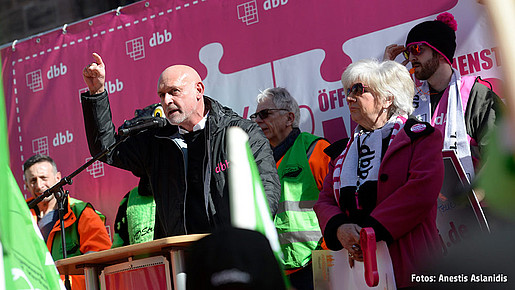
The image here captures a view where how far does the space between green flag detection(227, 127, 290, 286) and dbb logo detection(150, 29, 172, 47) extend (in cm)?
397

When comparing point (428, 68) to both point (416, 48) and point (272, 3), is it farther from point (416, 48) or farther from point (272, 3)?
point (272, 3)

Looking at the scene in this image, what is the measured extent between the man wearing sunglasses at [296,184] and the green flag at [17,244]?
2433 mm

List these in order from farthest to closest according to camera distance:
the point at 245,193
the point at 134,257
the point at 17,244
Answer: the point at 134,257 → the point at 245,193 → the point at 17,244

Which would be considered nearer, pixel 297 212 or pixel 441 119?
pixel 441 119

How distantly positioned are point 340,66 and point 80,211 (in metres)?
2.31

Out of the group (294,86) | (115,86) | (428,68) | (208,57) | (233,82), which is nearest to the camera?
(428,68)

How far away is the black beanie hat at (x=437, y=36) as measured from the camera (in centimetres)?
447

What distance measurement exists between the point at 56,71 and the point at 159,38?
3.74 feet

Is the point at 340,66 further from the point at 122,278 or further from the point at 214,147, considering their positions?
the point at 122,278

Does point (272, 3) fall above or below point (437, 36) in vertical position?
above

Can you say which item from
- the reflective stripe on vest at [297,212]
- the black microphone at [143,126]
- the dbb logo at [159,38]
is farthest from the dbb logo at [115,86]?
the black microphone at [143,126]

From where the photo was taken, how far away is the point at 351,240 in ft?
11.4

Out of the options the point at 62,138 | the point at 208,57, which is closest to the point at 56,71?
the point at 62,138

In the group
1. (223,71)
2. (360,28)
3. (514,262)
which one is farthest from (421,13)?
(514,262)
